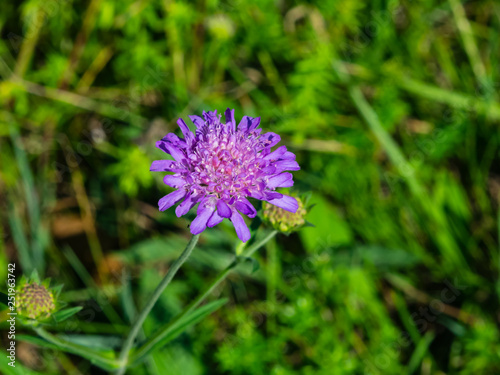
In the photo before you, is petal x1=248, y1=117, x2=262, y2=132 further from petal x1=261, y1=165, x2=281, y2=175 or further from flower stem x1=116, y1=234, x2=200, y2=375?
Result: flower stem x1=116, y1=234, x2=200, y2=375

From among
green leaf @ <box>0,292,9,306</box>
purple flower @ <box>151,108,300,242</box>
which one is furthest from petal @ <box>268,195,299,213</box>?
green leaf @ <box>0,292,9,306</box>

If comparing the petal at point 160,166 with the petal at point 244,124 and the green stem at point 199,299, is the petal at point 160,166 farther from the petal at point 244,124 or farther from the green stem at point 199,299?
the green stem at point 199,299

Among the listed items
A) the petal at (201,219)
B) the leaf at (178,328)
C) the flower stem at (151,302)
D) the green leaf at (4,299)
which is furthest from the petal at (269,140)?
the green leaf at (4,299)

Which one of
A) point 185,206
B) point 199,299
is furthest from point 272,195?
point 199,299

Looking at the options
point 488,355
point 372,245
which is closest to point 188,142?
point 372,245

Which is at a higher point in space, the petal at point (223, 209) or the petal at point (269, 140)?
the petal at point (269, 140)

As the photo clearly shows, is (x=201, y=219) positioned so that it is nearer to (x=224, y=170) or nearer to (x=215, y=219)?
(x=215, y=219)

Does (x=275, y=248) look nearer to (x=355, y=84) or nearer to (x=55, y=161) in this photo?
(x=355, y=84)
